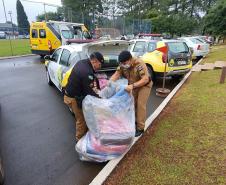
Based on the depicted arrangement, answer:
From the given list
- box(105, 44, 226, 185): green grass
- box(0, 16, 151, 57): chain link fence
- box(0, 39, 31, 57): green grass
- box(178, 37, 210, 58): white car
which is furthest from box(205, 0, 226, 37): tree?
box(105, 44, 226, 185): green grass

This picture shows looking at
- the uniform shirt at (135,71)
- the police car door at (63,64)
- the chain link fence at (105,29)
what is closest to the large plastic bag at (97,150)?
the uniform shirt at (135,71)

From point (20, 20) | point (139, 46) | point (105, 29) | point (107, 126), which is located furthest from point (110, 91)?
point (20, 20)

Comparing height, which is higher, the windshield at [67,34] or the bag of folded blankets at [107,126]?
the windshield at [67,34]

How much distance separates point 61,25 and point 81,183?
14427 mm

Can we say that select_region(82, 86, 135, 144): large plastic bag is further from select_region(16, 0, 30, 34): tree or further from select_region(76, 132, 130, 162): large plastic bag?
select_region(16, 0, 30, 34): tree

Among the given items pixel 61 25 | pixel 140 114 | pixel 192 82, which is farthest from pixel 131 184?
pixel 61 25

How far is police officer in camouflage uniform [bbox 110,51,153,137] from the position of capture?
3.74 m

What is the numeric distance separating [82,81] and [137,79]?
3.60ft

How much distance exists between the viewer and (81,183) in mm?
3105

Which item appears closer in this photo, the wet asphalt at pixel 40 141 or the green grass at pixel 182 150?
the green grass at pixel 182 150

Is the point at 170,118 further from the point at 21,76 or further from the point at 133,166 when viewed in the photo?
the point at 21,76

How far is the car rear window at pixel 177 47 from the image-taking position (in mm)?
8273

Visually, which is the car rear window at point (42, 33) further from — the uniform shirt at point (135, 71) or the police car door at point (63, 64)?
the uniform shirt at point (135, 71)

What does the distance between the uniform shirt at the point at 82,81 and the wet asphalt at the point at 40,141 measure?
1.14 m
